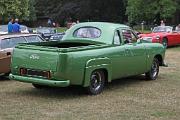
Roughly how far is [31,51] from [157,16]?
50977 millimetres

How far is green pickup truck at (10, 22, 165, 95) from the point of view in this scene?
32.4ft

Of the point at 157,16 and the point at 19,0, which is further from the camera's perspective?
the point at 157,16

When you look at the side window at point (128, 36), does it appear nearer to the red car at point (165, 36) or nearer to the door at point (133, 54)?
the door at point (133, 54)

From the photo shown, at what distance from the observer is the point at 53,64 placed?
9852 millimetres

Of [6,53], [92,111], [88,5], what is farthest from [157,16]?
[92,111]

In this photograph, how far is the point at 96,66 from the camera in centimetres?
1048

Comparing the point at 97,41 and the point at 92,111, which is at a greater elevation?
the point at 97,41

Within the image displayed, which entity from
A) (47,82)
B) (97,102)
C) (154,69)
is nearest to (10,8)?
(154,69)

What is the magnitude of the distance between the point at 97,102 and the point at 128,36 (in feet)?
9.54

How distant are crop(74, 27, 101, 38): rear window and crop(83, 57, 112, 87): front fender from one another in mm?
1035

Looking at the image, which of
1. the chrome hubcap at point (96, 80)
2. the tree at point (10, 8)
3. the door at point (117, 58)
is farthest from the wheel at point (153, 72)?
the tree at point (10, 8)

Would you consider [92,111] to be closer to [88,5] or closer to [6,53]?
[6,53]

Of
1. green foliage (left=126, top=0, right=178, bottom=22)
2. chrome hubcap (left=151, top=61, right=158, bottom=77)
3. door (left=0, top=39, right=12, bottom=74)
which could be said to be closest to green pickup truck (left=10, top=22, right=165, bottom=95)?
chrome hubcap (left=151, top=61, right=158, bottom=77)

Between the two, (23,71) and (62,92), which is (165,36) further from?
(23,71)
